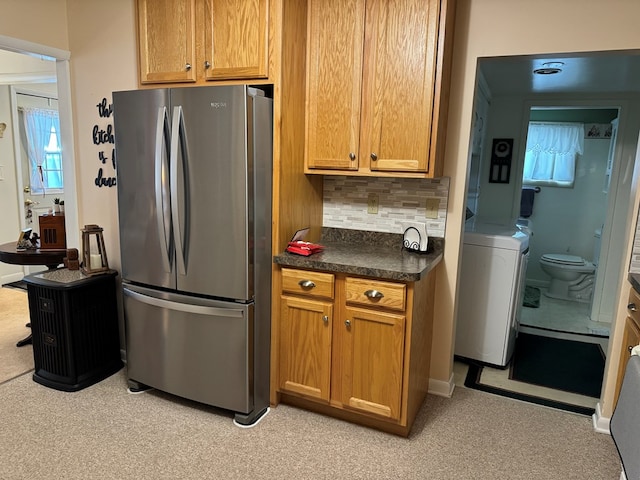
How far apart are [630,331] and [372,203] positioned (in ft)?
4.79

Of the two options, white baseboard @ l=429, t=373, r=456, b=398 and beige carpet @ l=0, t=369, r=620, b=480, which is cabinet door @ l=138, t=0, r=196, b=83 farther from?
white baseboard @ l=429, t=373, r=456, b=398

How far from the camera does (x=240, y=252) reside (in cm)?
217

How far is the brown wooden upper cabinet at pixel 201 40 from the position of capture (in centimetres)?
220

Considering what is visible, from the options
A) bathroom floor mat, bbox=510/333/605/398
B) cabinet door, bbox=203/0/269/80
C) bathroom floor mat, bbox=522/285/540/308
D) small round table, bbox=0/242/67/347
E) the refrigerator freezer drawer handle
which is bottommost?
bathroom floor mat, bbox=510/333/605/398

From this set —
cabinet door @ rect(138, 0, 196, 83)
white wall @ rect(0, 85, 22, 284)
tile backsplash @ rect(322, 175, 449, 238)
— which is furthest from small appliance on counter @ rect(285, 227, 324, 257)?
white wall @ rect(0, 85, 22, 284)

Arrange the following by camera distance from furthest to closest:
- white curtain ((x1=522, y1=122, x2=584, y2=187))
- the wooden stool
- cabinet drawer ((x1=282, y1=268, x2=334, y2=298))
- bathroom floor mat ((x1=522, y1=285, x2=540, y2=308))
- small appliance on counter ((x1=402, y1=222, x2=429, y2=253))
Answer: white curtain ((x1=522, y1=122, x2=584, y2=187)) < bathroom floor mat ((x1=522, y1=285, x2=540, y2=308)) < the wooden stool < small appliance on counter ((x1=402, y1=222, x2=429, y2=253)) < cabinet drawer ((x1=282, y1=268, x2=334, y2=298))

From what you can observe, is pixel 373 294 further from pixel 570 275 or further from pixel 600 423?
pixel 570 275

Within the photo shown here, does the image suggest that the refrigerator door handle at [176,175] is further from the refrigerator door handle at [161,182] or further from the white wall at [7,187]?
the white wall at [7,187]

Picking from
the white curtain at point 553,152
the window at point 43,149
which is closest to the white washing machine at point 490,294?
the white curtain at point 553,152

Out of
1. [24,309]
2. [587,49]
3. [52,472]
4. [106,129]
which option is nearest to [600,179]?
[587,49]

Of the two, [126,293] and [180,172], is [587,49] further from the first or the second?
[126,293]

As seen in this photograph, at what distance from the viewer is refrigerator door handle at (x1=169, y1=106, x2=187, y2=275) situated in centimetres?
217

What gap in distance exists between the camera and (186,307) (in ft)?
7.61

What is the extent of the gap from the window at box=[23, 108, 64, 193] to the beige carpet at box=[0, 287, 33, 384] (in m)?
1.25
